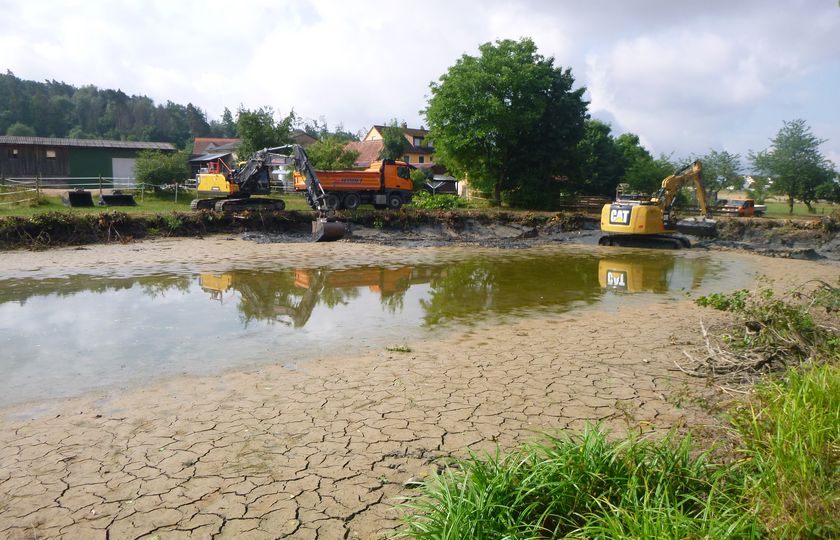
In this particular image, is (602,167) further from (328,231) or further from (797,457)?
(797,457)

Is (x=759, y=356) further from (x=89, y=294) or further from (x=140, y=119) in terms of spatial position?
(x=140, y=119)

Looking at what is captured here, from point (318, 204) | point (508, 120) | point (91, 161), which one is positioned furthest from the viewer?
point (91, 161)

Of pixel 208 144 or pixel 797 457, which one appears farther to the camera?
pixel 208 144

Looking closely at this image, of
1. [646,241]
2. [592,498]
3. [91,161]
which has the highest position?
[91,161]

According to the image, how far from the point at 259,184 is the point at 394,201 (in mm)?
6014

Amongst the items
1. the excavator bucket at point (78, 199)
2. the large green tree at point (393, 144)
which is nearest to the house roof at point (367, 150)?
the large green tree at point (393, 144)

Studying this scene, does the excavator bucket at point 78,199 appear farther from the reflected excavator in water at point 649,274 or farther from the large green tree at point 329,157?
the reflected excavator in water at point 649,274

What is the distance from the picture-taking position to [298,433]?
15.9 ft

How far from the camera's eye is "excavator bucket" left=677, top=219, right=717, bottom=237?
2430 centimetres

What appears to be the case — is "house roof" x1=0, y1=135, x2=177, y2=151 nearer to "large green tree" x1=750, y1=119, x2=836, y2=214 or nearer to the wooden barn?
the wooden barn

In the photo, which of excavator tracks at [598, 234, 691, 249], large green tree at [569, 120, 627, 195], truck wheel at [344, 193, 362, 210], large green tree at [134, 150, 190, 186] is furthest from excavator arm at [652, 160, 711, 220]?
large green tree at [134, 150, 190, 186]

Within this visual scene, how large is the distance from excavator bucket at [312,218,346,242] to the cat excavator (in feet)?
0.16

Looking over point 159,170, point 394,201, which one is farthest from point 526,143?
point 159,170

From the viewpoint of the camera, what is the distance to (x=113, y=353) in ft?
24.0
